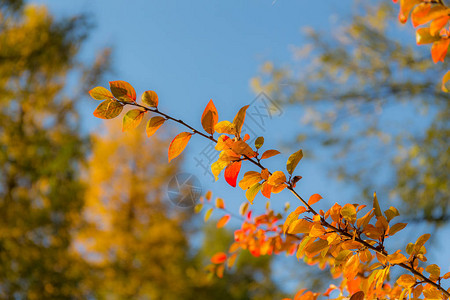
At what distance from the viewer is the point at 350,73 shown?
2.92m

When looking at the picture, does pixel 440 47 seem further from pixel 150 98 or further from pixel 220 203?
pixel 220 203

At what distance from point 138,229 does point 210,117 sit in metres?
6.53

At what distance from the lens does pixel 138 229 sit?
21.9ft

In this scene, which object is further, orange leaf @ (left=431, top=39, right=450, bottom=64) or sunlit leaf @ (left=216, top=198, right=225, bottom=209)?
sunlit leaf @ (left=216, top=198, right=225, bottom=209)

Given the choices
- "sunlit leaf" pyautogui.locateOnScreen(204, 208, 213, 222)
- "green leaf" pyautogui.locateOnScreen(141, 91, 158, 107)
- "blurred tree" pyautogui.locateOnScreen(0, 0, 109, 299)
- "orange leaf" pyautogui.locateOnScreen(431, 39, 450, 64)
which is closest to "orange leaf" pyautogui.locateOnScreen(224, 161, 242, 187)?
"green leaf" pyautogui.locateOnScreen(141, 91, 158, 107)

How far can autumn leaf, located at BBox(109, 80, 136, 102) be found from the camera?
484 mm

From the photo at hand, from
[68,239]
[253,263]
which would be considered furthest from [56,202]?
[253,263]

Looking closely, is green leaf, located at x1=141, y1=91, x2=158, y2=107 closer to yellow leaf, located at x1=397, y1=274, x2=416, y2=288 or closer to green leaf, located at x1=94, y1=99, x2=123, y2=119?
green leaf, located at x1=94, y1=99, x2=123, y2=119

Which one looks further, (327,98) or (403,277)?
(327,98)

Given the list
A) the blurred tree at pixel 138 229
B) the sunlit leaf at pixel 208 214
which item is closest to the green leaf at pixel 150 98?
the sunlit leaf at pixel 208 214

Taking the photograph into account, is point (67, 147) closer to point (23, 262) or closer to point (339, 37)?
point (23, 262)

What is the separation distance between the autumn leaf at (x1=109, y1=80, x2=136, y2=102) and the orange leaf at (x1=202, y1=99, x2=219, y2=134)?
0.32 feet

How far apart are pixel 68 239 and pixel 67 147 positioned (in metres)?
1.28

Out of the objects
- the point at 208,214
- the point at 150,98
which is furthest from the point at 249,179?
the point at 208,214
